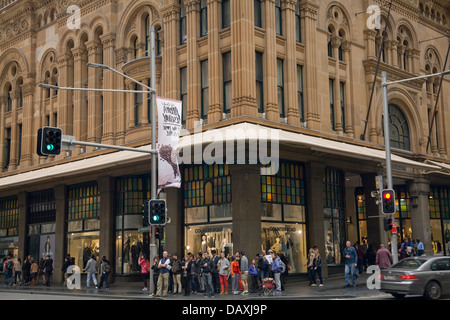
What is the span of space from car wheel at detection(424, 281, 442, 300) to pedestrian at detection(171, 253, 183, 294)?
10.7m

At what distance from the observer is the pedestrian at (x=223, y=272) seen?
2460cm

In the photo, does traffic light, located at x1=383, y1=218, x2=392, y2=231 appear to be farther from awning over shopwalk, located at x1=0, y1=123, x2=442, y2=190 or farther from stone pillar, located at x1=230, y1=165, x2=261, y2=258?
stone pillar, located at x1=230, y1=165, x2=261, y2=258

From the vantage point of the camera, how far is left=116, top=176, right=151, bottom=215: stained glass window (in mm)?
33469

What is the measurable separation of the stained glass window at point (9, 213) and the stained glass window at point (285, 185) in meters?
21.6

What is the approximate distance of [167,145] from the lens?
74.8 ft

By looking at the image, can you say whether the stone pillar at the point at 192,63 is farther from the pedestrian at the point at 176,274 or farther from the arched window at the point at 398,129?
the arched window at the point at 398,129

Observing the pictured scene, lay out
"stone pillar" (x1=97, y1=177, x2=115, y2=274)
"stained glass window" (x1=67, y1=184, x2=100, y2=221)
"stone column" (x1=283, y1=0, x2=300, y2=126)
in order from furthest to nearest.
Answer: "stained glass window" (x1=67, y1=184, x2=100, y2=221)
"stone pillar" (x1=97, y1=177, x2=115, y2=274)
"stone column" (x1=283, y1=0, x2=300, y2=126)

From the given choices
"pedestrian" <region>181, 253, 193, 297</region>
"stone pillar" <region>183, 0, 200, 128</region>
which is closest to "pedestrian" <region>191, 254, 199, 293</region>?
"pedestrian" <region>181, 253, 193, 297</region>

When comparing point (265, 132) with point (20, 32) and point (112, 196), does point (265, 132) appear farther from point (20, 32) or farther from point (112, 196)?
point (20, 32)

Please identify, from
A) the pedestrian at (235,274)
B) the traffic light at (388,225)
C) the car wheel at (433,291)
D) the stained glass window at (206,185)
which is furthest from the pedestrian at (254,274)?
the car wheel at (433,291)

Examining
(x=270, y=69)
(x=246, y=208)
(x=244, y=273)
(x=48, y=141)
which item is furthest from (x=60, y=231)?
(x=48, y=141)

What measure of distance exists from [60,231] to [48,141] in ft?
60.2

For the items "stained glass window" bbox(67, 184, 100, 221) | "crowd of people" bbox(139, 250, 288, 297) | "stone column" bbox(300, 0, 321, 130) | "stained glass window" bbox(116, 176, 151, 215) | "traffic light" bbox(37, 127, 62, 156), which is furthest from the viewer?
"stained glass window" bbox(67, 184, 100, 221)
